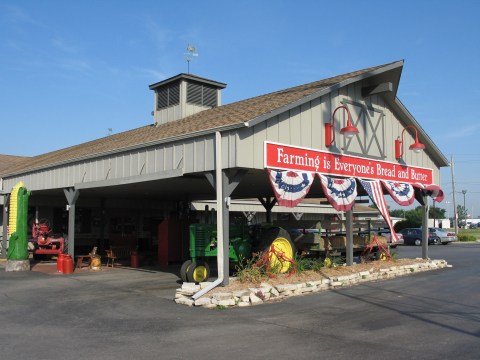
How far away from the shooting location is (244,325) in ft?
27.0

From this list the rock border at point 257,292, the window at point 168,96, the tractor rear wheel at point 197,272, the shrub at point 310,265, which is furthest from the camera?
the window at point 168,96

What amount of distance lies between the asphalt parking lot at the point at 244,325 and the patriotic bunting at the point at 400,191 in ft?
12.8

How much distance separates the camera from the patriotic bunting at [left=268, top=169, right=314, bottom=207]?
11.7 metres

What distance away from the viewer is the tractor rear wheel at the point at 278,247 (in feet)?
41.3

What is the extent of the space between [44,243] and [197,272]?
1114 centimetres

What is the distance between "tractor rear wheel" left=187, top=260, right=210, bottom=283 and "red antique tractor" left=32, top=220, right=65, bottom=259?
1013 centimetres

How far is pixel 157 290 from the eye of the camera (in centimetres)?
1245

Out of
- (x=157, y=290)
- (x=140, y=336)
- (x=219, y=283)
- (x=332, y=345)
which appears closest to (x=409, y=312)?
(x=332, y=345)

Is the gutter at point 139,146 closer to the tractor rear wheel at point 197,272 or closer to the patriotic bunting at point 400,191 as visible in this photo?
the tractor rear wheel at point 197,272

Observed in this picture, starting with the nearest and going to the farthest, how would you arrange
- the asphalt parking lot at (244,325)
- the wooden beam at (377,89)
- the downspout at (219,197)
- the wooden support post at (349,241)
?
the asphalt parking lot at (244,325)
the downspout at (219,197)
the wooden support post at (349,241)
the wooden beam at (377,89)

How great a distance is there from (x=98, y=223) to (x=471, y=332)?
832 inches

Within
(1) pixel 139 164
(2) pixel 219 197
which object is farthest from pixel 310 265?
(1) pixel 139 164

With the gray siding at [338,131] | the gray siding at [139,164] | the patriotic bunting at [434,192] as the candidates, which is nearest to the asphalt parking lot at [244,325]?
the gray siding at [139,164]

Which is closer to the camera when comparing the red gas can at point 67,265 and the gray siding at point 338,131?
the gray siding at point 338,131
